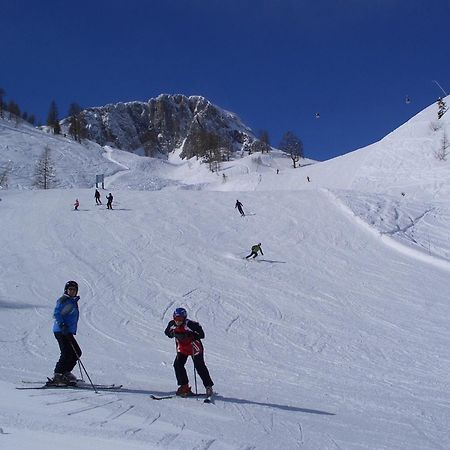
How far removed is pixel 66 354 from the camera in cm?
716

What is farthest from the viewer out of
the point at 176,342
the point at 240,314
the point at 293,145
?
the point at 293,145

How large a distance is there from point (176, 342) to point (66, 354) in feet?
5.74

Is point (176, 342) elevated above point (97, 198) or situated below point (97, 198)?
below

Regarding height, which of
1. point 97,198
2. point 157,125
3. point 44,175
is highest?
point 157,125

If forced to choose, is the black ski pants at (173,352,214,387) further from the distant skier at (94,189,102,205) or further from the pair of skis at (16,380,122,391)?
the distant skier at (94,189,102,205)

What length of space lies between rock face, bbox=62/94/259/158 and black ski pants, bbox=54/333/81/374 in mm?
151600

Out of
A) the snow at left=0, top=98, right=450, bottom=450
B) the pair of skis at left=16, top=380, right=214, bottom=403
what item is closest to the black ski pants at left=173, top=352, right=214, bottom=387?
the pair of skis at left=16, top=380, right=214, bottom=403

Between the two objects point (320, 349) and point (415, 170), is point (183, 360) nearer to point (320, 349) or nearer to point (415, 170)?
point (320, 349)

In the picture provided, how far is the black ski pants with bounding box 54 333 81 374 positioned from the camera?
280 inches

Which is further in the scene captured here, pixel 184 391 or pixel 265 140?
pixel 265 140

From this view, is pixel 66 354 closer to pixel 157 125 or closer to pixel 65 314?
pixel 65 314

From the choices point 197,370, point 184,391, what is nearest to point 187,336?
point 197,370

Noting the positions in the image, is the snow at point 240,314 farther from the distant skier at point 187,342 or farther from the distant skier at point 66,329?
the distant skier at point 66,329

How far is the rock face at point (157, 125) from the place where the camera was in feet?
539
